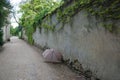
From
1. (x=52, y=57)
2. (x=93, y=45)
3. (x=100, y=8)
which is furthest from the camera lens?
(x=52, y=57)

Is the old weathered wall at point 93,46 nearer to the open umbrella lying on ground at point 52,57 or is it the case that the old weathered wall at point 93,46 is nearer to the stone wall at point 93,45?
the stone wall at point 93,45

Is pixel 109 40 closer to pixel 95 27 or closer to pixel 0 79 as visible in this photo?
Result: pixel 95 27

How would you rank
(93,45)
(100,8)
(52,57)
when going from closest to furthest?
(100,8) < (93,45) < (52,57)

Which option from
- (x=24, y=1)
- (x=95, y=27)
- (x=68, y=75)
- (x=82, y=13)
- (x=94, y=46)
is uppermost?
(x=24, y=1)

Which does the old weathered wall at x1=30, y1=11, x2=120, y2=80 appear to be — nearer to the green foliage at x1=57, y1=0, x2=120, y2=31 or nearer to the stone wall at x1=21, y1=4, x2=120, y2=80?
the stone wall at x1=21, y1=4, x2=120, y2=80

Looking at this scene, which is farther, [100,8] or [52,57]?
[52,57]

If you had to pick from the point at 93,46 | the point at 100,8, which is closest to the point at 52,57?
the point at 93,46

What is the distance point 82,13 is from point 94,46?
141 centimetres

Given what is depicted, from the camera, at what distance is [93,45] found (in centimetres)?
577

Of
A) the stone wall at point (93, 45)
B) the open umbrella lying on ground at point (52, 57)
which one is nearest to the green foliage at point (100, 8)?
the stone wall at point (93, 45)

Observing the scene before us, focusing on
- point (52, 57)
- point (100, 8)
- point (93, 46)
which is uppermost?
point (100, 8)

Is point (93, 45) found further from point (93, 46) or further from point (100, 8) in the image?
point (100, 8)

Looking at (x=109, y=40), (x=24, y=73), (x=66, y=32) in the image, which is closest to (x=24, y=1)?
(x=66, y=32)

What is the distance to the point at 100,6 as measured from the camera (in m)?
5.28
